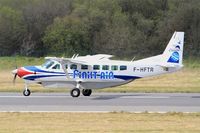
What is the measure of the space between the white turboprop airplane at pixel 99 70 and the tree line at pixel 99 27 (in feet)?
105

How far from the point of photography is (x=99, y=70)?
30906 mm

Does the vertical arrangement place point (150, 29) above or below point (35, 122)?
above

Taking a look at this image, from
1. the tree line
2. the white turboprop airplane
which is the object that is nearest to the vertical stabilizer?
the white turboprop airplane

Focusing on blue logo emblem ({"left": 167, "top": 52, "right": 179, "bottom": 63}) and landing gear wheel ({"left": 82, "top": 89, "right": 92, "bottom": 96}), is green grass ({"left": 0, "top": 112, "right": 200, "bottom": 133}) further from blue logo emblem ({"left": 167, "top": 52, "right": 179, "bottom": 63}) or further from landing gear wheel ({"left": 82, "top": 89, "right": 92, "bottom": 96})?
landing gear wheel ({"left": 82, "top": 89, "right": 92, "bottom": 96})

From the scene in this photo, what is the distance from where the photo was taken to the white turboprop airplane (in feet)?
100

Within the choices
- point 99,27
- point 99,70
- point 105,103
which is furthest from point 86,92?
point 99,27

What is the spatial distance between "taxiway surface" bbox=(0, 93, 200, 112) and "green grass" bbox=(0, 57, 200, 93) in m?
3.87

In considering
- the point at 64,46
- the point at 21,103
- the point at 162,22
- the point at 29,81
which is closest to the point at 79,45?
the point at 64,46

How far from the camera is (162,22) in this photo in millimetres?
73125

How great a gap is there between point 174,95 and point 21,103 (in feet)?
27.1

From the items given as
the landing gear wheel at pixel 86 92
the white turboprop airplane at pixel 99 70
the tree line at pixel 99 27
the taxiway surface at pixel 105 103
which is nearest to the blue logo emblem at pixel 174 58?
the white turboprop airplane at pixel 99 70

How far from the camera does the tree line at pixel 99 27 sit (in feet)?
224

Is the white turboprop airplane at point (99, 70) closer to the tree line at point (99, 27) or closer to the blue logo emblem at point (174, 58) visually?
the blue logo emblem at point (174, 58)

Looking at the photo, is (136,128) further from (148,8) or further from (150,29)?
(148,8)
